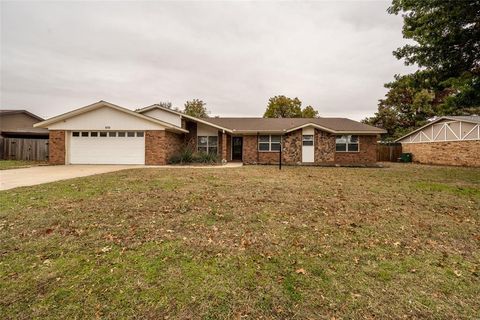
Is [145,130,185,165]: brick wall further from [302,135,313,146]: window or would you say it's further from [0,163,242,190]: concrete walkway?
[302,135,313,146]: window

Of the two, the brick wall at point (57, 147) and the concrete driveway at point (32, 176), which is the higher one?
the brick wall at point (57, 147)

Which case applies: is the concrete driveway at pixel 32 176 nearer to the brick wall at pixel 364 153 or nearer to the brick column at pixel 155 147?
the brick column at pixel 155 147

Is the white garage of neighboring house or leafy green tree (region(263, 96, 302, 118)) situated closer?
the white garage of neighboring house

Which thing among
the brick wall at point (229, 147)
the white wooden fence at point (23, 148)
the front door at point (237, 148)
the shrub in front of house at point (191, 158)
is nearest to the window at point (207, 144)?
the brick wall at point (229, 147)

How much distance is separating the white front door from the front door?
213 inches

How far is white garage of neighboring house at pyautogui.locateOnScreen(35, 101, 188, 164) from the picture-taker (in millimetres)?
16125

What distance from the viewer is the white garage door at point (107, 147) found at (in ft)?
53.6

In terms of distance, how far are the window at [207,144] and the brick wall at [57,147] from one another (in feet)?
31.0

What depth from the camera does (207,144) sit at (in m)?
20.2

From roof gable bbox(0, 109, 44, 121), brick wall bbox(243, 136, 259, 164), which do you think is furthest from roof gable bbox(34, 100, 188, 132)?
roof gable bbox(0, 109, 44, 121)

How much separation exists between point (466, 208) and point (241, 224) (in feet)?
19.2

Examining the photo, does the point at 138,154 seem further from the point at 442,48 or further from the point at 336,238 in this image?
the point at 442,48

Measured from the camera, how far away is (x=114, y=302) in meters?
2.37

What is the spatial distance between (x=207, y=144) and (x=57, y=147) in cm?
1046
